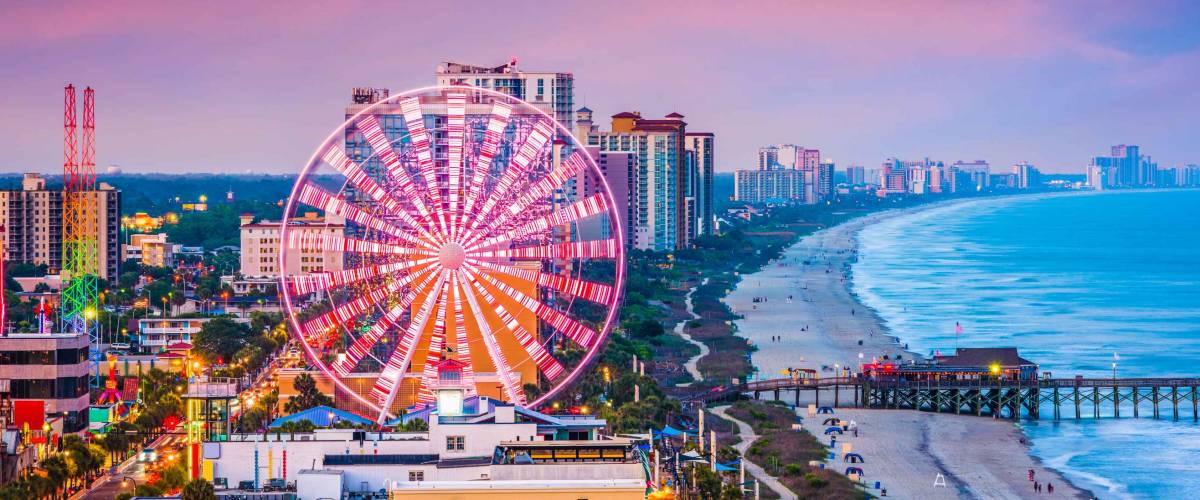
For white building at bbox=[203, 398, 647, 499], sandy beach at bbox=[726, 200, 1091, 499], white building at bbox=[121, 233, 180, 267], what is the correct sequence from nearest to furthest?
1. white building at bbox=[203, 398, 647, 499]
2. sandy beach at bbox=[726, 200, 1091, 499]
3. white building at bbox=[121, 233, 180, 267]

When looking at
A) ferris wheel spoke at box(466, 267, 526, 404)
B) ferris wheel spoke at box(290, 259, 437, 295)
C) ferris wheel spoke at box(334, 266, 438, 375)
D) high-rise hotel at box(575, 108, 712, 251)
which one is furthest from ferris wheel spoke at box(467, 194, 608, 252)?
high-rise hotel at box(575, 108, 712, 251)

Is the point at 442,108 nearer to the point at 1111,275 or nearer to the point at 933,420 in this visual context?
the point at 933,420

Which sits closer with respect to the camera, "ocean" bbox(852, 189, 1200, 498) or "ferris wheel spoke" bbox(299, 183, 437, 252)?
"ferris wheel spoke" bbox(299, 183, 437, 252)

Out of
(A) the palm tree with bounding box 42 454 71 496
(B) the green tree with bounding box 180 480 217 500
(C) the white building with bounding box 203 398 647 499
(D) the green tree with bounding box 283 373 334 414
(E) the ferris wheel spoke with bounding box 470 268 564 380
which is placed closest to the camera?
(C) the white building with bounding box 203 398 647 499

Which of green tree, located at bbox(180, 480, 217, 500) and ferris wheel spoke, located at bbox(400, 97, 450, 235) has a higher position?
ferris wheel spoke, located at bbox(400, 97, 450, 235)

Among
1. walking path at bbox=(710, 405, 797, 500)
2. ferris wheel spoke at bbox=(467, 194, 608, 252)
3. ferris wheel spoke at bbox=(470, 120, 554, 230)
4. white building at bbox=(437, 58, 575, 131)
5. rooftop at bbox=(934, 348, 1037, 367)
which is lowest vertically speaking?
walking path at bbox=(710, 405, 797, 500)

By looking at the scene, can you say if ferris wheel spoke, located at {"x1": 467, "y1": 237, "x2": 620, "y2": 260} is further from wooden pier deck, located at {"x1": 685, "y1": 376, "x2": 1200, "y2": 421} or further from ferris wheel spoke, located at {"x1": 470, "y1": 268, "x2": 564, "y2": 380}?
wooden pier deck, located at {"x1": 685, "y1": 376, "x2": 1200, "y2": 421}

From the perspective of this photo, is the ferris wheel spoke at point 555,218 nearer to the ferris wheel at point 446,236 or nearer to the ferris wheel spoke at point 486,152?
the ferris wheel at point 446,236

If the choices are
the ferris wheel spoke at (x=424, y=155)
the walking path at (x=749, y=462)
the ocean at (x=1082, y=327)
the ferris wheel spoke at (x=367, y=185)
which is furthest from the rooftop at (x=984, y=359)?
the ferris wheel spoke at (x=367, y=185)
